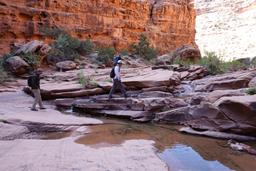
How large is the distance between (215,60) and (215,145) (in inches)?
395

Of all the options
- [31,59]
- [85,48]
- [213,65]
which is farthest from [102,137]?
[85,48]

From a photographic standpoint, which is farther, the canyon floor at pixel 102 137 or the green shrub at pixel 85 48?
the green shrub at pixel 85 48

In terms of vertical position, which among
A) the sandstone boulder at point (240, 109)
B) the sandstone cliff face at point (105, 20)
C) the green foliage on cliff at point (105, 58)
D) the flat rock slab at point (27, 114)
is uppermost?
the sandstone cliff face at point (105, 20)

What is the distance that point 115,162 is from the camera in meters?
4.80

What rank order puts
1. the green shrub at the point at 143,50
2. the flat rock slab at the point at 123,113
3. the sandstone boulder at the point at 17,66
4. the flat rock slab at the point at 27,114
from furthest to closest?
the green shrub at the point at 143,50 < the sandstone boulder at the point at 17,66 < the flat rock slab at the point at 123,113 < the flat rock slab at the point at 27,114

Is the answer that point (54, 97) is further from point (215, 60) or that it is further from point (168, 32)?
point (168, 32)

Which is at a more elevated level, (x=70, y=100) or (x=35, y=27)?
(x=35, y=27)

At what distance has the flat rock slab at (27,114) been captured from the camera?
25.4ft

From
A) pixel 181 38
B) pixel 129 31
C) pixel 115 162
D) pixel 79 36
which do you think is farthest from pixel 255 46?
pixel 115 162

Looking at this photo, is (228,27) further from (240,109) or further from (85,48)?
(240,109)

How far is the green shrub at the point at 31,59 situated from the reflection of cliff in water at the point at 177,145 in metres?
8.70

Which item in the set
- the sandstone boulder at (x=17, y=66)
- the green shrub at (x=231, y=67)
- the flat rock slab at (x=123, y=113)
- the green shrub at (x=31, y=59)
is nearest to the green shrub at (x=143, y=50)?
the green shrub at (x=231, y=67)

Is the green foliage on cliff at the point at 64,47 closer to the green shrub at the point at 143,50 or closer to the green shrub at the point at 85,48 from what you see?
the green shrub at the point at 85,48

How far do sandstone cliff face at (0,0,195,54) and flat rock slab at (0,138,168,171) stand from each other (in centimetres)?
1454
